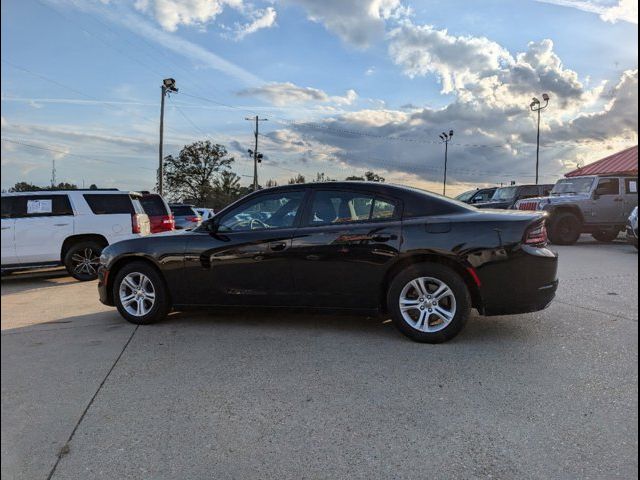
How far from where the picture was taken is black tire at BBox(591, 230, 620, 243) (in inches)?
573

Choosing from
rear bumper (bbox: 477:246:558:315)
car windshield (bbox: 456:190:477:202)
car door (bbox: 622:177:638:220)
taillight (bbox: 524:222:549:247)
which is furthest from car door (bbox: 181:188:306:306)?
car windshield (bbox: 456:190:477:202)

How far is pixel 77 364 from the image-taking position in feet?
12.3

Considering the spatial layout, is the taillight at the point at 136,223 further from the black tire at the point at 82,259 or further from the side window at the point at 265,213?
the side window at the point at 265,213

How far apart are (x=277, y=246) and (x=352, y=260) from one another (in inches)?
30.3

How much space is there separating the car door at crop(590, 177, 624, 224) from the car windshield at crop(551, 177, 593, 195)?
0.31 meters

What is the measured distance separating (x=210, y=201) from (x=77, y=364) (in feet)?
166

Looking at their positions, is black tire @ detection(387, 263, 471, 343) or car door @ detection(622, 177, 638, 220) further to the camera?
car door @ detection(622, 177, 638, 220)

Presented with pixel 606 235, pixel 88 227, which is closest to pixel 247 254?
pixel 88 227

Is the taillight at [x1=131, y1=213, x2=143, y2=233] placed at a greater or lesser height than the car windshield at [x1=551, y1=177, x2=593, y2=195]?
lesser

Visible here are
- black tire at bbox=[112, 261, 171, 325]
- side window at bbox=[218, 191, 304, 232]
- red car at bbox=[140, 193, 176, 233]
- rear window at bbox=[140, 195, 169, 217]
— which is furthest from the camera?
rear window at bbox=[140, 195, 169, 217]

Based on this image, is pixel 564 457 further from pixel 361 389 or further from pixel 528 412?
pixel 361 389

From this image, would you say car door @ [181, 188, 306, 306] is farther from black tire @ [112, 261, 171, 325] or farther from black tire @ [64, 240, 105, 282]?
black tire @ [64, 240, 105, 282]

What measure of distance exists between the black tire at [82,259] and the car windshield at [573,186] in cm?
1315

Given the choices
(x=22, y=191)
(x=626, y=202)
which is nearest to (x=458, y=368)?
(x=22, y=191)
